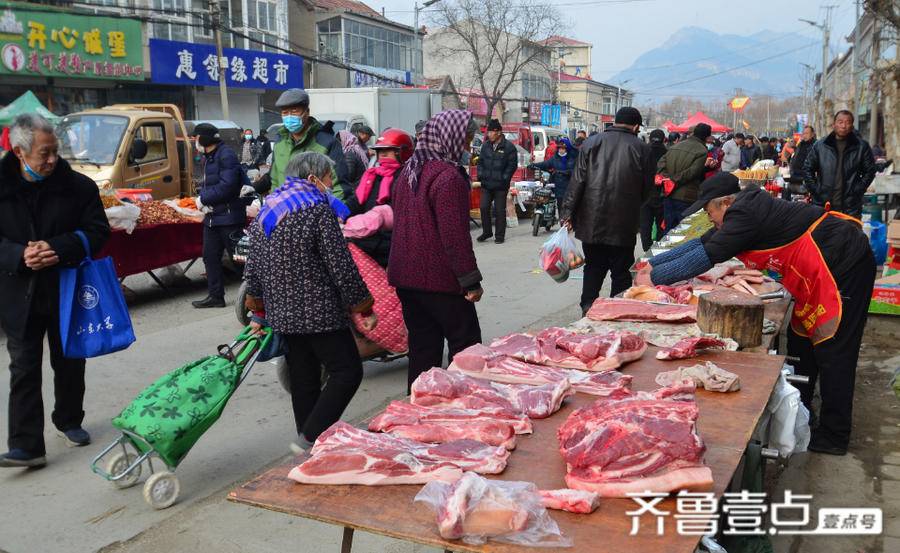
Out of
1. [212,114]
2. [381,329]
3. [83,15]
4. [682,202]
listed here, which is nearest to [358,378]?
[381,329]

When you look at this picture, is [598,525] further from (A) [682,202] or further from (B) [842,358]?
(A) [682,202]

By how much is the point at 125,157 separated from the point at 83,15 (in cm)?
1761

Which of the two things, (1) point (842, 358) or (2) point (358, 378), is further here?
(1) point (842, 358)

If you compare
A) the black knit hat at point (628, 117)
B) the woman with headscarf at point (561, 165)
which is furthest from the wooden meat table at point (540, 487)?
the woman with headscarf at point (561, 165)

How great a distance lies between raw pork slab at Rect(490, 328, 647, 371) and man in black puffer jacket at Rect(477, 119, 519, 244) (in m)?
9.80

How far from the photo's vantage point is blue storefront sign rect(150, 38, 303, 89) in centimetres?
3008

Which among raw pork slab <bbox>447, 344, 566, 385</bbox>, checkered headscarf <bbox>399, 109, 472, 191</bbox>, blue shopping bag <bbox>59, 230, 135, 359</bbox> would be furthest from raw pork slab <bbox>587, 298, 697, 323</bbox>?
blue shopping bag <bbox>59, 230, 135, 359</bbox>

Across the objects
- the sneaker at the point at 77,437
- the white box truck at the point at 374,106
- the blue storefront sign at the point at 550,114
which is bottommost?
the sneaker at the point at 77,437

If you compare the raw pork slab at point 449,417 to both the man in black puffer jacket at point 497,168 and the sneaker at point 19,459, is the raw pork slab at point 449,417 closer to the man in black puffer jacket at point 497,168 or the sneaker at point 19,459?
the sneaker at point 19,459

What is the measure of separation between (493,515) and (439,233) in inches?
101

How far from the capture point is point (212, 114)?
34.2m

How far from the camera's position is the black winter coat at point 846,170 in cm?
912

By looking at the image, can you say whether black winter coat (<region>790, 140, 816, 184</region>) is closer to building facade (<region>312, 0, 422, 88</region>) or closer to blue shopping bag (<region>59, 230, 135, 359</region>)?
blue shopping bag (<region>59, 230, 135, 359</region>)

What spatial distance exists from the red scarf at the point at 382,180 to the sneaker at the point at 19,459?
2.96 m
